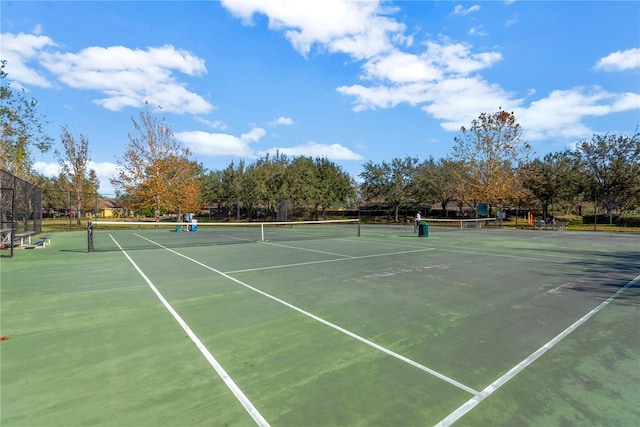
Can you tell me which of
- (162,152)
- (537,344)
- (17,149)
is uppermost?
(162,152)

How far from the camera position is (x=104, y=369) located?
3.37 metres

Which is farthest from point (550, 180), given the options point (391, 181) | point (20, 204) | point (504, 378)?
point (20, 204)

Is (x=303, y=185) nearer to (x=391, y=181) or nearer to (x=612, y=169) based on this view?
(x=391, y=181)

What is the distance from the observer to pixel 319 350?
12.6 feet

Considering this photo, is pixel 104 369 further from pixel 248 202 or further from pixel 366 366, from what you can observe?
pixel 248 202

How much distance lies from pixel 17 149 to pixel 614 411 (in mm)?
28981

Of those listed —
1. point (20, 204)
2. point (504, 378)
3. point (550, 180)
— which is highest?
point (550, 180)

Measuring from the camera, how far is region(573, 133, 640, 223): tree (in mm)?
33625

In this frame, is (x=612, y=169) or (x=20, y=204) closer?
(x=20, y=204)

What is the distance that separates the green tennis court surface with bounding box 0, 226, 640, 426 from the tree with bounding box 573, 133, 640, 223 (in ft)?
117

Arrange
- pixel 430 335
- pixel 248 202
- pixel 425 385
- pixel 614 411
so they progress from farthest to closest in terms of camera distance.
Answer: pixel 248 202
pixel 430 335
pixel 425 385
pixel 614 411

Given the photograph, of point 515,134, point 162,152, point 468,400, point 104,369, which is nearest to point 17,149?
point 162,152

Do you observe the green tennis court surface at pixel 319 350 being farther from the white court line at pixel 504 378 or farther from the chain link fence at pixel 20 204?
the chain link fence at pixel 20 204

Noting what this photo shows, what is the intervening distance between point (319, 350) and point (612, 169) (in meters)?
44.0
